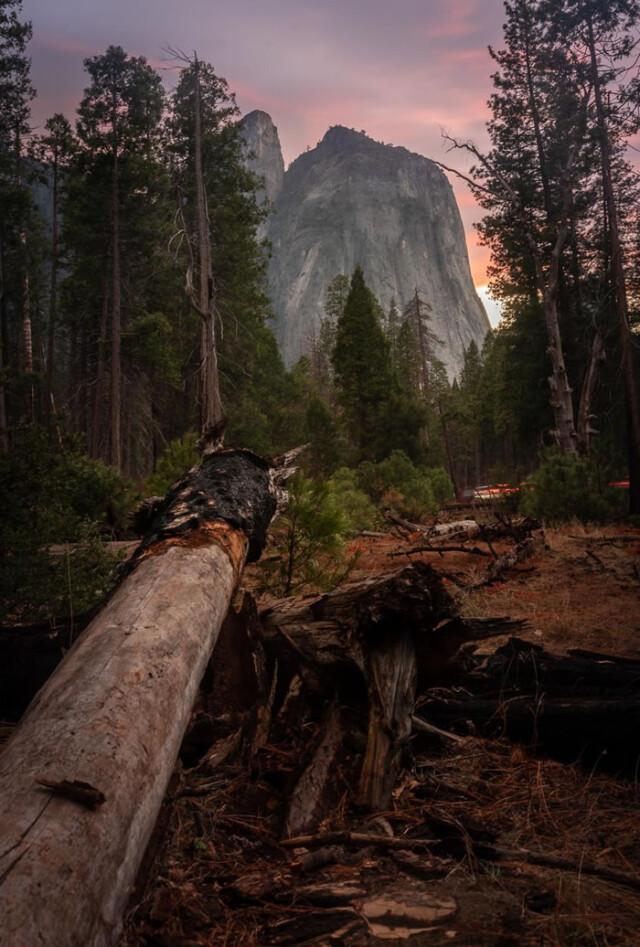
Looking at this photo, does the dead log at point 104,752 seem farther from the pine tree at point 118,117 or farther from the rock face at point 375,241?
the rock face at point 375,241

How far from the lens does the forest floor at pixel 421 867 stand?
5.10ft

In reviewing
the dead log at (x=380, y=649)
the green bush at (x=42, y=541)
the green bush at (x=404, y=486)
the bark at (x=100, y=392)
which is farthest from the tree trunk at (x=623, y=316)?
the bark at (x=100, y=392)

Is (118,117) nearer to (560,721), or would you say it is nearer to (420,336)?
(560,721)

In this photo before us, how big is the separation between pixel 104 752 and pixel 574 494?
12.2 meters

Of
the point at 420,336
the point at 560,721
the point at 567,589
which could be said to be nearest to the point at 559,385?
the point at 567,589

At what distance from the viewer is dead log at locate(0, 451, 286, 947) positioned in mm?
1258

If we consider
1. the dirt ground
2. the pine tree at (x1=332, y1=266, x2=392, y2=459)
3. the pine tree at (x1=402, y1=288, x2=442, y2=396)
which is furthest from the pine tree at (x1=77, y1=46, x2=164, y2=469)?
the pine tree at (x1=402, y1=288, x2=442, y2=396)

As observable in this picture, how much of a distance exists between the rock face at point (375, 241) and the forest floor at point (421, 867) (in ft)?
459

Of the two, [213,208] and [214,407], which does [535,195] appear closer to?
[213,208]

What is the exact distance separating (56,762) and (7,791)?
0.14m

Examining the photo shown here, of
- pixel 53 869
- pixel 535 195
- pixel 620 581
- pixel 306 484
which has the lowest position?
pixel 620 581

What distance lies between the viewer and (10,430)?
15.5 feet

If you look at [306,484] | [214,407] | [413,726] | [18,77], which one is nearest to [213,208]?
[18,77]

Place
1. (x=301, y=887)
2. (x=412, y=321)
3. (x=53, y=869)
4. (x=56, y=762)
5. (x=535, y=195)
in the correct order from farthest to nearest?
(x=412, y=321), (x=535, y=195), (x=301, y=887), (x=56, y=762), (x=53, y=869)
